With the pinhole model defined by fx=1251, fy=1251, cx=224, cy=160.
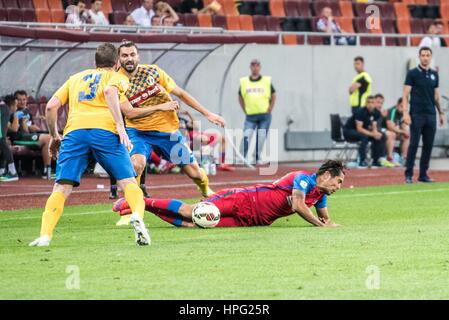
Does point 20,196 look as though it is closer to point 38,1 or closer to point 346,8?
→ point 38,1

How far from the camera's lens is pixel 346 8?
32938 millimetres

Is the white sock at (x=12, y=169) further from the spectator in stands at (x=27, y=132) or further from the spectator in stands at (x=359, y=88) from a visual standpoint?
the spectator in stands at (x=359, y=88)

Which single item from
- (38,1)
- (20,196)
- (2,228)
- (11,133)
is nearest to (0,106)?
(11,133)

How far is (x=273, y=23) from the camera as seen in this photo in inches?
1197

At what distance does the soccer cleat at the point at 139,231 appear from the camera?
37.0 ft

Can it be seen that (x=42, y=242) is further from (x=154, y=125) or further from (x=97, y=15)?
(x=97, y=15)

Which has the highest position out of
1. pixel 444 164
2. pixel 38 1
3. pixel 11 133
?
pixel 38 1

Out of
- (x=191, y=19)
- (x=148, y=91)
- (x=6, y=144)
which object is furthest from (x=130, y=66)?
A: (x=191, y=19)

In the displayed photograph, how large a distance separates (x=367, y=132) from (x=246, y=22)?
15.8 feet

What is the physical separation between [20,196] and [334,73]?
477 inches

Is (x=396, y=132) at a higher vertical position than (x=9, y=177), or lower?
lower

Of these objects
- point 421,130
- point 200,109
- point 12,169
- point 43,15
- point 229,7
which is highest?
point 43,15

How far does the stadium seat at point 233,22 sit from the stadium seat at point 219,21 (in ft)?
0.42
